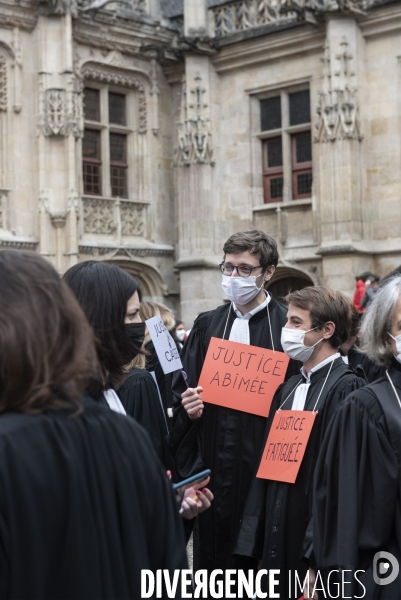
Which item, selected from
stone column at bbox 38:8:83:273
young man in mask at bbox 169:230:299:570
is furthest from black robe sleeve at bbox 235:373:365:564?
stone column at bbox 38:8:83:273

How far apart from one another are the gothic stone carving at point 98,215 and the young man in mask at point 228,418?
14361 millimetres

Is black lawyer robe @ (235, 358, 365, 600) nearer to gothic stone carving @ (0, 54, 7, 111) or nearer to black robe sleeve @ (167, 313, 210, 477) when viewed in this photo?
black robe sleeve @ (167, 313, 210, 477)

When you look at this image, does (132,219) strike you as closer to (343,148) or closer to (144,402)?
(343,148)

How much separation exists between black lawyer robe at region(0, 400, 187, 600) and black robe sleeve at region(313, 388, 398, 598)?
1135mm

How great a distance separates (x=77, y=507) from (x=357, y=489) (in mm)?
1433

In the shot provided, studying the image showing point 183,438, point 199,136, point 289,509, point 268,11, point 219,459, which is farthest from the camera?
point 199,136

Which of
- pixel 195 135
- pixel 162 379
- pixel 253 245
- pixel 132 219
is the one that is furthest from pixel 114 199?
pixel 253 245

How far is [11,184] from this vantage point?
704 inches

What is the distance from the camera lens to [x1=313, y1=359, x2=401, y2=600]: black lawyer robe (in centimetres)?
299

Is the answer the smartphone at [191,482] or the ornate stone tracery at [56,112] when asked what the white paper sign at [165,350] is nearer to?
the smartphone at [191,482]

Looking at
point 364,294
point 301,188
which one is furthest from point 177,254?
point 364,294

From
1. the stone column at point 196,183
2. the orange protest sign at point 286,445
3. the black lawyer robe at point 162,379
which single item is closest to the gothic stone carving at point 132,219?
the stone column at point 196,183

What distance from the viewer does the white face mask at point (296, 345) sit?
161 inches

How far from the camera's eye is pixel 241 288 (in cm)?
458
